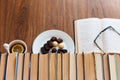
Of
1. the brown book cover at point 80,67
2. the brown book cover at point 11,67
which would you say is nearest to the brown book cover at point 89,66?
the brown book cover at point 80,67

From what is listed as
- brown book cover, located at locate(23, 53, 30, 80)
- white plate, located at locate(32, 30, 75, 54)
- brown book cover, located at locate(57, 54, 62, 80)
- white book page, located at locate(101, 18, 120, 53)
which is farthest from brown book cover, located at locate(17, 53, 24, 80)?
white book page, located at locate(101, 18, 120, 53)

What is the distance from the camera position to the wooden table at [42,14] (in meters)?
0.95

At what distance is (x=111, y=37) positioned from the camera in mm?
944

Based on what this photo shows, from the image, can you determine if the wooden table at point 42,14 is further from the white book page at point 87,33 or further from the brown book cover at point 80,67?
the brown book cover at point 80,67

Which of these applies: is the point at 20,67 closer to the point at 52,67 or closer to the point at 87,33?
the point at 52,67

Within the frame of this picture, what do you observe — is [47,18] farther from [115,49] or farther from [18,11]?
[115,49]

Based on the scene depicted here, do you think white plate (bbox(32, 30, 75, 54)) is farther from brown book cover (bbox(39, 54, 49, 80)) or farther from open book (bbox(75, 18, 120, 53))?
brown book cover (bbox(39, 54, 49, 80))

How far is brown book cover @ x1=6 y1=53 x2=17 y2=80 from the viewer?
2.12 ft

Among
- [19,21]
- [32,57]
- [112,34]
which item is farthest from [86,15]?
[32,57]

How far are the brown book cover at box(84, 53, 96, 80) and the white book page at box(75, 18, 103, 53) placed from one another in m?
0.24

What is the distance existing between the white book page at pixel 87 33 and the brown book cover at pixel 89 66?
24 cm

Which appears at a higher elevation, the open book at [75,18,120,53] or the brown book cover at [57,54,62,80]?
the open book at [75,18,120,53]

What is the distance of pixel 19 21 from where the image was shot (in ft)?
3.22

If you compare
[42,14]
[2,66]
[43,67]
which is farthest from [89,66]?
[42,14]
